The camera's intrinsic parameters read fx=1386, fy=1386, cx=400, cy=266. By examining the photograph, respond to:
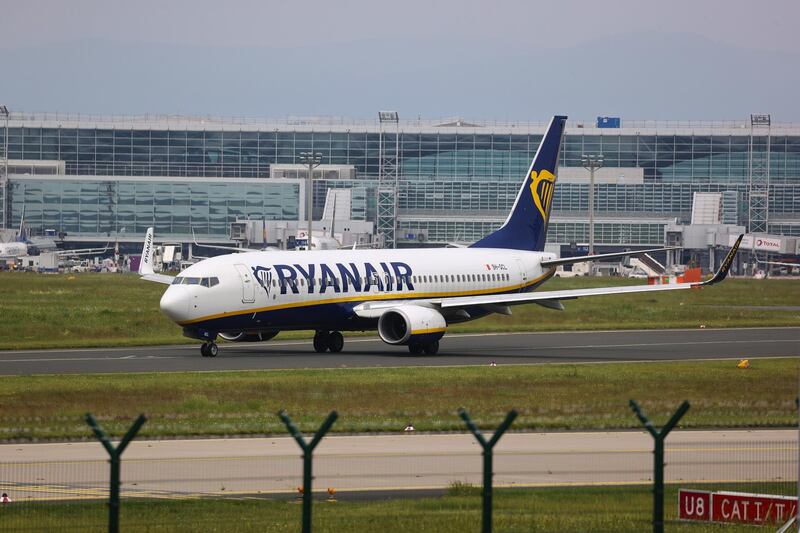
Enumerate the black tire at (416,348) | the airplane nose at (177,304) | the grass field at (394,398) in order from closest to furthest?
1. the grass field at (394,398)
2. the airplane nose at (177,304)
3. the black tire at (416,348)

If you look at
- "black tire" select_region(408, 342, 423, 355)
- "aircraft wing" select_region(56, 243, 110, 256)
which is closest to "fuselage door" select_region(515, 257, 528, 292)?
"black tire" select_region(408, 342, 423, 355)

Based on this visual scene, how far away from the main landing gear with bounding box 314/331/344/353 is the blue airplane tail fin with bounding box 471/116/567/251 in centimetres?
1124

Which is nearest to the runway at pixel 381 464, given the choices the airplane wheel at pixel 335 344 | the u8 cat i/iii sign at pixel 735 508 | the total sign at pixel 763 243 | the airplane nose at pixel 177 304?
the u8 cat i/iii sign at pixel 735 508

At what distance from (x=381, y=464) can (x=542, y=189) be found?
39.4 metres

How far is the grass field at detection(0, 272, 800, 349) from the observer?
203 feet

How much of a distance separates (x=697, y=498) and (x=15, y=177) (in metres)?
188

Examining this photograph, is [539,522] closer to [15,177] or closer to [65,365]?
[65,365]

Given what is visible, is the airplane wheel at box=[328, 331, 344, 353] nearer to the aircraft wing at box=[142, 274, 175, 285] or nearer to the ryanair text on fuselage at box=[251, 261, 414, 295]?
the ryanair text on fuselage at box=[251, 261, 414, 295]

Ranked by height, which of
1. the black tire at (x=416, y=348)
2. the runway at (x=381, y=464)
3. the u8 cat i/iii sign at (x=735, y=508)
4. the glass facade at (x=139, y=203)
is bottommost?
the black tire at (x=416, y=348)

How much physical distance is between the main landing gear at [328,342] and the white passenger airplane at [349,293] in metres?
0.04

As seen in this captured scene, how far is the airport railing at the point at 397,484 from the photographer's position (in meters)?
18.2

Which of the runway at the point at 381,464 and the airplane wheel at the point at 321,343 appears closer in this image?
the runway at the point at 381,464

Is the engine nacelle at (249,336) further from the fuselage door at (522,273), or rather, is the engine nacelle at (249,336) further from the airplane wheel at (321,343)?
the fuselage door at (522,273)

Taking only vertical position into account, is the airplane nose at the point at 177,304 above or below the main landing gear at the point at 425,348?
above
